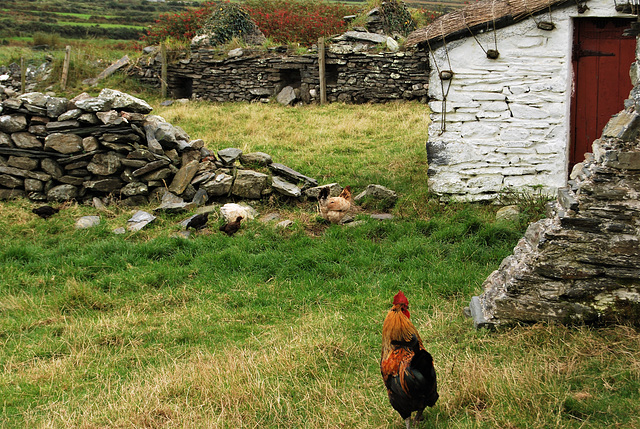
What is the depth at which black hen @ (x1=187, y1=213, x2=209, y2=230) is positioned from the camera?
28.3 feet

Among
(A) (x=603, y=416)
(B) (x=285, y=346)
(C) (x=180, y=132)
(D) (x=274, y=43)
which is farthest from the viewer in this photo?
(D) (x=274, y=43)

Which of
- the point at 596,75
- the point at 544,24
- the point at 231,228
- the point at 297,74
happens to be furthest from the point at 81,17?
the point at 596,75

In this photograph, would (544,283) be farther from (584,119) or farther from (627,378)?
(584,119)

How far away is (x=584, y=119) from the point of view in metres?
8.71

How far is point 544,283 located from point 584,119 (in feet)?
15.5

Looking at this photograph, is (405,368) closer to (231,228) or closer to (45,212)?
(231,228)

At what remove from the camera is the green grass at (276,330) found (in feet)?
12.8

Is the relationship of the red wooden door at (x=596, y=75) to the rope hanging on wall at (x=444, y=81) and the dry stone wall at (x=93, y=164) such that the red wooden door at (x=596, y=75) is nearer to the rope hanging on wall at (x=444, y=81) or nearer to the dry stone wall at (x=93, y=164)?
the rope hanging on wall at (x=444, y=81)

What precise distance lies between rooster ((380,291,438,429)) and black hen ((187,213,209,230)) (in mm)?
5429

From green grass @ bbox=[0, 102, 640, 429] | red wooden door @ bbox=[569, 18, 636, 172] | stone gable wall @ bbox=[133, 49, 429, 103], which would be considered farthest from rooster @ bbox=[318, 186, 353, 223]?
stone gable wall @ bbox=[133, 49, 429, 103]

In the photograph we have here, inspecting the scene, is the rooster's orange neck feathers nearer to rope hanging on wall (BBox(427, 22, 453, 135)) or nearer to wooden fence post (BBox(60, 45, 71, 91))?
rope hanging on wall (BBox(427, 22, 453, 135))

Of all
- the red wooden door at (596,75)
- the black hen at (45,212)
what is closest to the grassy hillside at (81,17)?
the black hen at (45,212)

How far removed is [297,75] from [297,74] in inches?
1.3

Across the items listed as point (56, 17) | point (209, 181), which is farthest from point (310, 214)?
point (56, 17)
